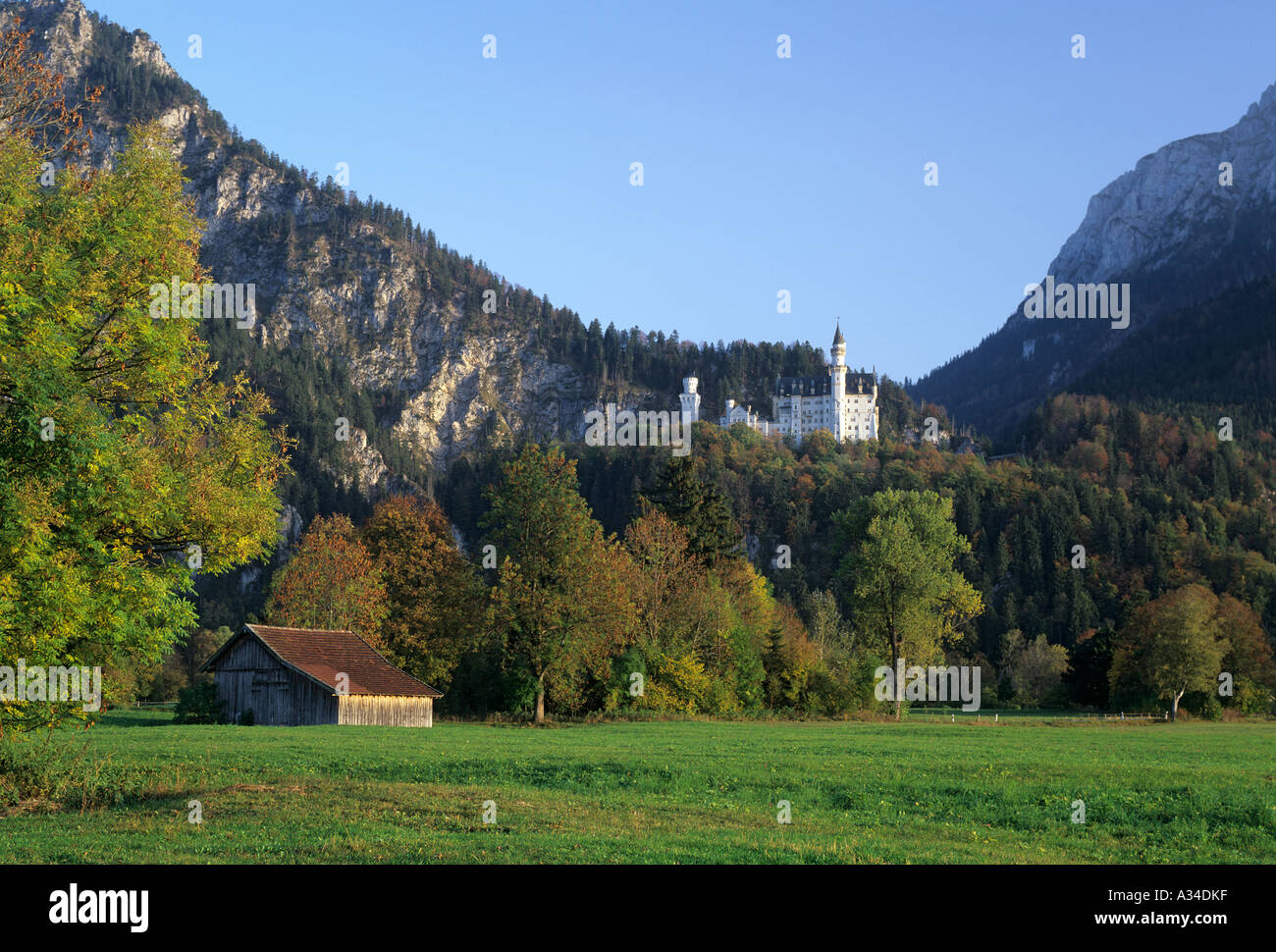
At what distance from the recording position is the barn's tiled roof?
63344 millimetres

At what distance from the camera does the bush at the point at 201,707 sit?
64.8m

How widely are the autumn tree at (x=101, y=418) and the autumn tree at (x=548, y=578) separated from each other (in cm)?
4088

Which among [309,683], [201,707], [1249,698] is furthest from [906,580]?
[201,707]

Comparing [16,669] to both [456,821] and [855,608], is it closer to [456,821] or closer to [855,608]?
[456,821]

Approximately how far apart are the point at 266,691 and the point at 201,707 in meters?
4.18

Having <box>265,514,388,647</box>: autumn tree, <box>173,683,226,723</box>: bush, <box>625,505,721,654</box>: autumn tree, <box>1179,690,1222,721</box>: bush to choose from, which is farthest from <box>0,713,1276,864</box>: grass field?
<box>1179,690,1222,721</box>: bush

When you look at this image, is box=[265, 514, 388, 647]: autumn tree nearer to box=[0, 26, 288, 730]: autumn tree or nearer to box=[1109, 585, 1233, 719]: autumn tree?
box=[0, 26, 288, 730]: autumn tree

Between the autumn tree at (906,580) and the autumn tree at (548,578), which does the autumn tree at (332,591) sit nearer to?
the autumn tree at (548,578)

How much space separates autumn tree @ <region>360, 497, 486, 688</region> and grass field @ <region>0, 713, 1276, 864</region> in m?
34.3

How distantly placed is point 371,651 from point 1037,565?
438 feet

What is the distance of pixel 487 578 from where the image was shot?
8675cm

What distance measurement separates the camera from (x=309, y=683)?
207ft

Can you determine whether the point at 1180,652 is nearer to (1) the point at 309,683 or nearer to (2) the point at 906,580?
(2) the point at 906,580

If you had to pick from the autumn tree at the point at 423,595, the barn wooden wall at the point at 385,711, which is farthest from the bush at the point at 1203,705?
the barn wooden wall at the point at 385,711
